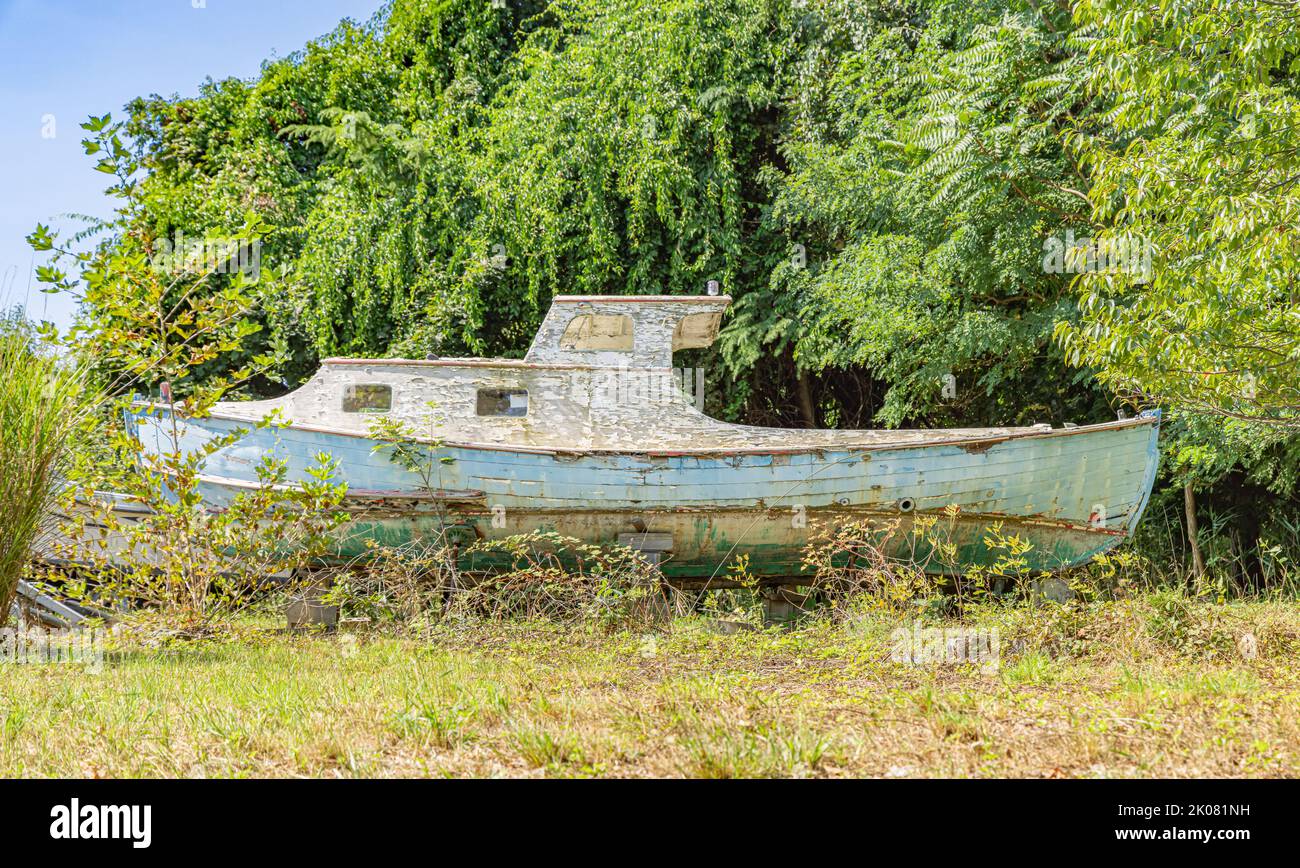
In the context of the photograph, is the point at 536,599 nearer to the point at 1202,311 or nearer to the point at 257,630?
the point at 257,630

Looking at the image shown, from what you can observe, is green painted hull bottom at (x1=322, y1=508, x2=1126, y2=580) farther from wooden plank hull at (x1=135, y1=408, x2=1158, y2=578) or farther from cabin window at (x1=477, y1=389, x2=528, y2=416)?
cabin window at (x1=477, y1=389, x2=528, y2=416)

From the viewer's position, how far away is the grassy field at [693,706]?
414 cm

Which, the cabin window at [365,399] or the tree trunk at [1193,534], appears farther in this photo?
the tree trunk at [1193,534]

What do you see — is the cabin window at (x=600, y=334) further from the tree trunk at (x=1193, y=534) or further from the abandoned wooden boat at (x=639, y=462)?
the tree trunk at (x=1193, y=534)

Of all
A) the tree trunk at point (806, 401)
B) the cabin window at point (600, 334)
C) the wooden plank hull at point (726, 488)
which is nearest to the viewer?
the wooden plank hull at point (726, 488)

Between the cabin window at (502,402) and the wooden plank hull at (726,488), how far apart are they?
834 mm

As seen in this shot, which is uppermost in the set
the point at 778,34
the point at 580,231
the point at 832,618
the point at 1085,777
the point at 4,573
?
the point at 778,34

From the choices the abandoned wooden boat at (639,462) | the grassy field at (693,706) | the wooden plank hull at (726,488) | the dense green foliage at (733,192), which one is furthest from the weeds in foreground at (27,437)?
the wooden plank hull at (726,488)

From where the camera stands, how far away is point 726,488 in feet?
33.0

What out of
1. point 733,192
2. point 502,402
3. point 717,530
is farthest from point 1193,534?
point 502,402

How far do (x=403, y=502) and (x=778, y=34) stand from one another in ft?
36.0
